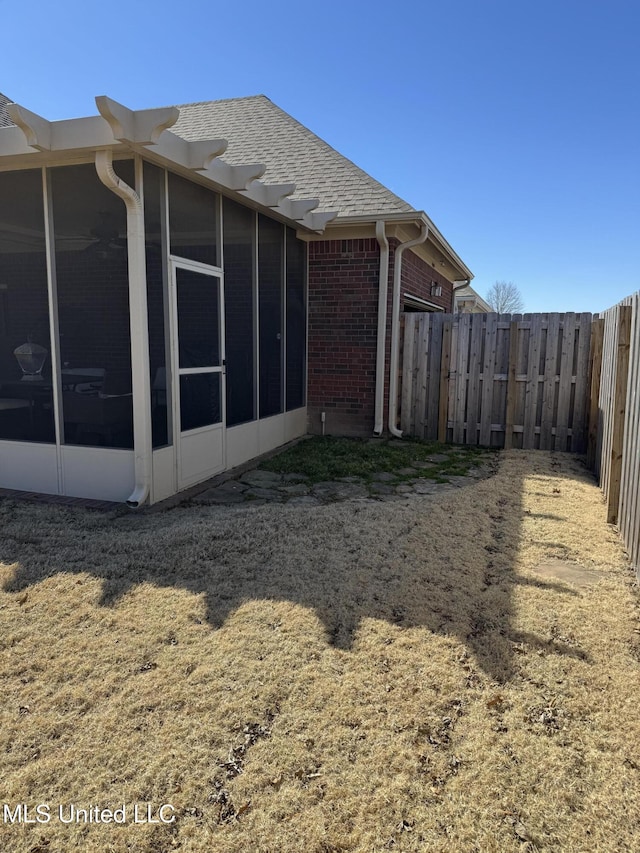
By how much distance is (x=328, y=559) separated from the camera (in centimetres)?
387

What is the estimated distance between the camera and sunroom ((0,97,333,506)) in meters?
4.61

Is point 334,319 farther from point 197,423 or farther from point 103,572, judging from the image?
point 103,572

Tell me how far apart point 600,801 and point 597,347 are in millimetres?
6430

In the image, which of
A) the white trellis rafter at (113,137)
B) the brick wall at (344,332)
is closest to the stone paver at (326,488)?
the brick wall at (344,332)

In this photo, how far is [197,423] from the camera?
5.71 meters

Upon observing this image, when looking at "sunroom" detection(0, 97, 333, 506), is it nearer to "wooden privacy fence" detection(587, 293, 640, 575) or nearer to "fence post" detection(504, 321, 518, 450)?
"wooden privacy fence" detection(587, 293, 640, 575)

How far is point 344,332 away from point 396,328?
0.77 m

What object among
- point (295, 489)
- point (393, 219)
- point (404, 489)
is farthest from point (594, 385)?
point (295, 489)

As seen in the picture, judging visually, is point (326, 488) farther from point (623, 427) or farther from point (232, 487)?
point (623, 427)

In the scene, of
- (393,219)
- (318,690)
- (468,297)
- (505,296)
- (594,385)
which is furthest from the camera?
(505,296)

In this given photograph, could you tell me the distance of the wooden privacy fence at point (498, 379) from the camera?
7680 mm

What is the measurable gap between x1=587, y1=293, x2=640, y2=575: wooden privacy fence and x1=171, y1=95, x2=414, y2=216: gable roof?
356 centimetres

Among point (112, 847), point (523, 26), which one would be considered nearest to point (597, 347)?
point (523, 26)

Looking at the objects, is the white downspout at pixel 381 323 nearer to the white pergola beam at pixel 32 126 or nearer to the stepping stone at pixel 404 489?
the stepping stone at pixel 404 489
